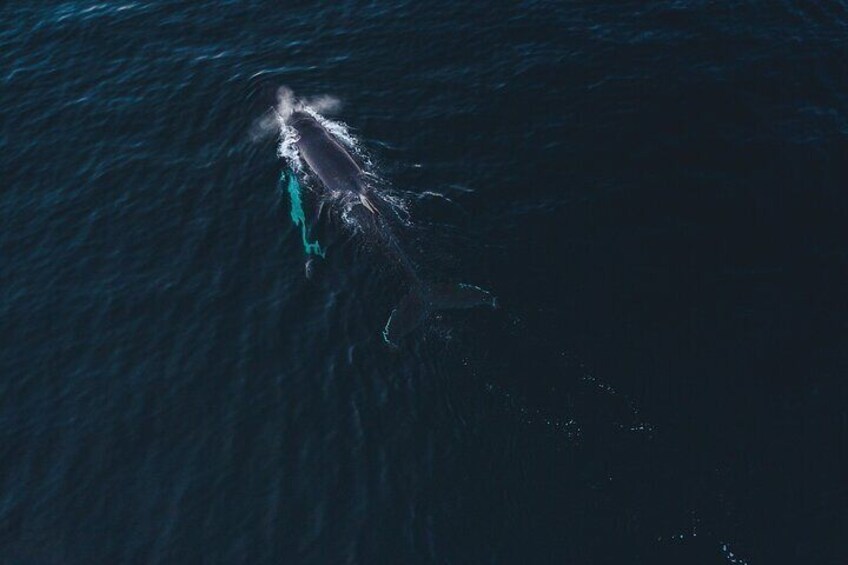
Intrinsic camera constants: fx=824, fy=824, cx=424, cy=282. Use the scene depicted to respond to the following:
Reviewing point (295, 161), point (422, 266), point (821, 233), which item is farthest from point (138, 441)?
point (821, 233)

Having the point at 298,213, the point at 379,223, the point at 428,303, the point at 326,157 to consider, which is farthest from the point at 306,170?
the point at 428,303

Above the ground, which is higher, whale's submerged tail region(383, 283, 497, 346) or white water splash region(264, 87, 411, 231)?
white water splash region(264, 87, 411, 231)

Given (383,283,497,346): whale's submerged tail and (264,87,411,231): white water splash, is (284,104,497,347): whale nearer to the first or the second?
(383,283,497,346): whale's submerged tail

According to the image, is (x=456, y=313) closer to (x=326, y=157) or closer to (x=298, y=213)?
(x=298, y=213)

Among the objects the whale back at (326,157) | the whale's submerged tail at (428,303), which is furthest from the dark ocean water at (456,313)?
the whale back at (326,157)

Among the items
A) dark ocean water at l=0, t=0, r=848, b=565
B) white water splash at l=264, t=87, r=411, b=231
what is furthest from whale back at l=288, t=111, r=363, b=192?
dark ocean water at l=0, t=0, r=848, b=565

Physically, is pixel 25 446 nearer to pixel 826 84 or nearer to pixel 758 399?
pixel 758 399

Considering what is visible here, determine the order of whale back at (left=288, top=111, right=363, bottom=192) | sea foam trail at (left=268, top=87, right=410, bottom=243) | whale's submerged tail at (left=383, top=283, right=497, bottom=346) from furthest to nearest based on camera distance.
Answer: whale back at (left=288, top=111, right=363, bottom=192) < sea foam trail at (left=268, top=87, right=410, bottom=243) < whale's submerged tail at (left=383, top=283, right=497, bottom=346)
